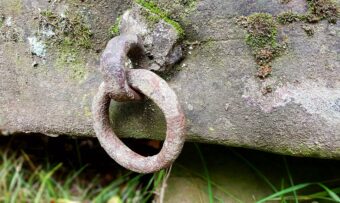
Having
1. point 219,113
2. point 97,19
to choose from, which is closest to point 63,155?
point 97,19

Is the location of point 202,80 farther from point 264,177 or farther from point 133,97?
point 264,177

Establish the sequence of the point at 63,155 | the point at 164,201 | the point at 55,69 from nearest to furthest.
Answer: the point at 55,69, the point at 164,201, the point at 63,155

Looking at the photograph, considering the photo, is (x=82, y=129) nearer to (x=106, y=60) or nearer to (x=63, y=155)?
(x=106, y=60)

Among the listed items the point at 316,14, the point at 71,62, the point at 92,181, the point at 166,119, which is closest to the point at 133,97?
the point at 166,119

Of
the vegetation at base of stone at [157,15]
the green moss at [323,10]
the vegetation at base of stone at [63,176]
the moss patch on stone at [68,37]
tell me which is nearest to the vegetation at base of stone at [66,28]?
the moss patch on stone at [68,37]

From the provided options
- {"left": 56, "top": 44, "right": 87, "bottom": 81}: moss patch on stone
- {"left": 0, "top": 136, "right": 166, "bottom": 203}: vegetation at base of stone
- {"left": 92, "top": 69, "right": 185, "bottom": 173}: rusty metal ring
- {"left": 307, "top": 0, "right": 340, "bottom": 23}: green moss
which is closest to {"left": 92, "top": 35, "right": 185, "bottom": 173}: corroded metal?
{"left": 92, "top": 69, "right": 185, "bottom": 173}: rusty metal ring

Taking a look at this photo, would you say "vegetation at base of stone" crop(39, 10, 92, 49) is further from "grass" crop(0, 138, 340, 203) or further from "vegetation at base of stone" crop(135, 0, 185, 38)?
"grass" crop(0, 138, 340, 203)
